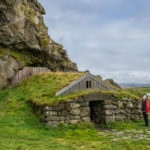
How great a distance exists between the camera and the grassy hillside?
817 cm

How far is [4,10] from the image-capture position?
69.4 ft

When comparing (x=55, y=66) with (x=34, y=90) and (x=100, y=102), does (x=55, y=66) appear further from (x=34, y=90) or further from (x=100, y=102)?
(x=100, y=102)

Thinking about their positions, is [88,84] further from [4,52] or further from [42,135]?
[4,52]

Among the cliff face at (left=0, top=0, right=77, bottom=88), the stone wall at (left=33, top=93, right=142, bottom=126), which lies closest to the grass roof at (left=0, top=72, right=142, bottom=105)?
the stone wall at (left=33, top=93, right=142, bottom=126)

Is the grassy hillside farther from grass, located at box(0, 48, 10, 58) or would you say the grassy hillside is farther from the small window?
grass, located at box(0, 48, 10, 58)

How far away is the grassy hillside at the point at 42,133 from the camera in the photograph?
8.17 metres

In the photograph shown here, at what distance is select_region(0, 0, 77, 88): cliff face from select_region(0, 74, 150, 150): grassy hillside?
3.97 metres

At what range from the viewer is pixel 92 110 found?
15.7 meters

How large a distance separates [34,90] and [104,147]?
10.4 m

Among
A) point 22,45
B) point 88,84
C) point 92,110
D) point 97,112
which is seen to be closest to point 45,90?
point 88,84

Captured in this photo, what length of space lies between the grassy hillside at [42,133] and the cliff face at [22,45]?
397 cm

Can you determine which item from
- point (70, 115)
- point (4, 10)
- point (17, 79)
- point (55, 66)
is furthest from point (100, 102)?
point (4, 10)

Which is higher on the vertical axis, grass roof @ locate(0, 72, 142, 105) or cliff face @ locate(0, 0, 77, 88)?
cliff face @ locate(0, 0, 77, 88)

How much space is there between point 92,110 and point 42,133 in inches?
235
